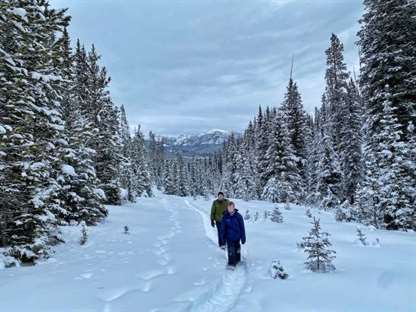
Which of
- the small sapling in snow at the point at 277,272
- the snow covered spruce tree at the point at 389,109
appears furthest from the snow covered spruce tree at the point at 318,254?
the snow covered spruce tree at the point at 389,109

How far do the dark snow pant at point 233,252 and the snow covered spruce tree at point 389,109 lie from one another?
24.3 feet

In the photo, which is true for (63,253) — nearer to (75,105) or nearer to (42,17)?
(42,17)

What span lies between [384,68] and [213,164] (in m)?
114

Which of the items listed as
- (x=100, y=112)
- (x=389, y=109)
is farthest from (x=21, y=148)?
(x=100, y=112)

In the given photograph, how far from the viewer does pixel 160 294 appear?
6699 millimetres

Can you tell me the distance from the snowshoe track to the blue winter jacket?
852 mm

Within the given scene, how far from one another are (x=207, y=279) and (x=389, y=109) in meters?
11.6

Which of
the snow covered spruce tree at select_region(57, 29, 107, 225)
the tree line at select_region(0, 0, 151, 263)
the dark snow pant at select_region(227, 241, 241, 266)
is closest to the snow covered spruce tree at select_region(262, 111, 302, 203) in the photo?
the snow covered spruce tree at select_region(57, 29, 107, 225)

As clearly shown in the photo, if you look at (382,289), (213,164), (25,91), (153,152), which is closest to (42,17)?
(25,91)

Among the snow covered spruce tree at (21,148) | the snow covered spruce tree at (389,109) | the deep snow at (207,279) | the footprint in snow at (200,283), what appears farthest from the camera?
the snow covered spruce tree at (389,109)

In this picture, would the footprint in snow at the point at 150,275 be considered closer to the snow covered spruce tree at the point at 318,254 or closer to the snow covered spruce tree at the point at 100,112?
the snow covered spruce tree at the point at 318,254

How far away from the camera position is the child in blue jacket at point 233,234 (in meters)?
9.84

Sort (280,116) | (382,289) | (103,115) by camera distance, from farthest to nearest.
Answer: (280,116) < (103,115) < (382,289)

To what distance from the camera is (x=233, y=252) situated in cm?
988
